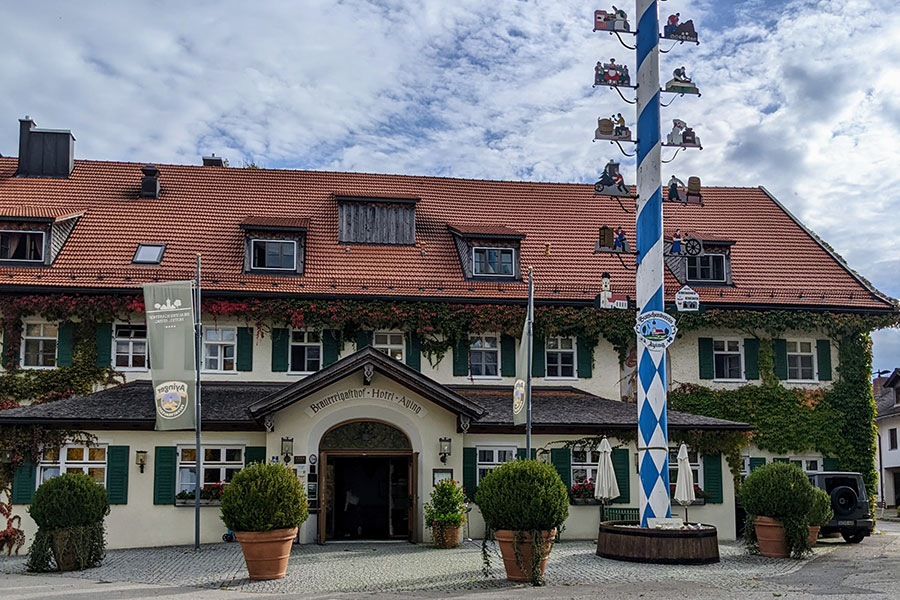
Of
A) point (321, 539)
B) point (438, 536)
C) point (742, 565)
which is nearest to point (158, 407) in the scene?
point (321, 539)

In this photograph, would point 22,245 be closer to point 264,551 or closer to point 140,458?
point 140,458

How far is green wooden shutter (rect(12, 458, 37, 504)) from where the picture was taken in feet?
71.8

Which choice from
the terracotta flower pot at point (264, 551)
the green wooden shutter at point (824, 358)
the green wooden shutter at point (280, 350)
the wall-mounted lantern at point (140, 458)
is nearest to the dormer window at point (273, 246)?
the green wooden shutter at point (280, 350)

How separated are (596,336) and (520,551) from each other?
11.6 m

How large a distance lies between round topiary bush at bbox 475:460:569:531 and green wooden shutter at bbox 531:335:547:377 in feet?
34.0

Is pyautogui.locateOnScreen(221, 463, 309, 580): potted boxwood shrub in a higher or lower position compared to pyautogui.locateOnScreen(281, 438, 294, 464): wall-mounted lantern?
lower

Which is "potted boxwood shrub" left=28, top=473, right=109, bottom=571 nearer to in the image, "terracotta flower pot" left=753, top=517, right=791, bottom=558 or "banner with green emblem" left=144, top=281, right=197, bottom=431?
"banner with green emblem" left=144, top=281, right=197, bottom=431

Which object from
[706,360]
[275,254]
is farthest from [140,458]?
[706,360]

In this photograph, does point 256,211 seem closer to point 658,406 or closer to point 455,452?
point 455,452

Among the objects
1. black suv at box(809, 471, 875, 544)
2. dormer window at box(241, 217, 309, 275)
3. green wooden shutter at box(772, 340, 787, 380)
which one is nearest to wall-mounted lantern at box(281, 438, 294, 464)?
dormer window at box(241, 217, 309, 275)

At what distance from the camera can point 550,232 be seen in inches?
1143

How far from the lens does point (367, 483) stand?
24.5 meters

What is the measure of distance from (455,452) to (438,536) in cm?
227

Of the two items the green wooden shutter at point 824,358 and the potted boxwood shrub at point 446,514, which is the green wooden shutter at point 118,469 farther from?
the green wooden shutter at point 824,358
